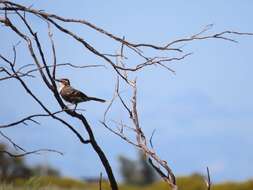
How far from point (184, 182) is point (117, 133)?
76.6 feet

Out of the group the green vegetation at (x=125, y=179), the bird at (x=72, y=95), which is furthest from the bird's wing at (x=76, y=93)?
the green vegetation at (x=125, y=179)

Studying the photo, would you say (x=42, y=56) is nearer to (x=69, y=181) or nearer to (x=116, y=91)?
(x=116, y=91)

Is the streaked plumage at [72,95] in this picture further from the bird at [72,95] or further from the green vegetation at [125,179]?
the green vegetation at [125,179]

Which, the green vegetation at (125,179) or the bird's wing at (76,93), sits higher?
the green vegetation at (125,179)

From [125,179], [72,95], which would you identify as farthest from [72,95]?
[125,179]

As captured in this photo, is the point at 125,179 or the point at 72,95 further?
the point at 125,179

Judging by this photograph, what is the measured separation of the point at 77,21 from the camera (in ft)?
12.0

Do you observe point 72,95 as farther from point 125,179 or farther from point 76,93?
point 125,179

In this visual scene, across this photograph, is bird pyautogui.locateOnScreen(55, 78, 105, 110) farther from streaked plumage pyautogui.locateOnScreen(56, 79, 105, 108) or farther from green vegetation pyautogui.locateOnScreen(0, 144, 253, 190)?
green vegetation pyautogui.locateOnScreen(0, 144, 253, 190)

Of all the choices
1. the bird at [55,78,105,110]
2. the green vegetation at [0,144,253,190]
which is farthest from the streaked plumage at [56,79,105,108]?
the green vegetation at [0,144,253,190]

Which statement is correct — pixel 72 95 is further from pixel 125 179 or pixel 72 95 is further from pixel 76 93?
pixel 125 179

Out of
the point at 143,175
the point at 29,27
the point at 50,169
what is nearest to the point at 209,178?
the point at 29,27

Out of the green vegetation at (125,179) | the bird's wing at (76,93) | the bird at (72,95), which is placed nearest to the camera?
the bird at (72,95)

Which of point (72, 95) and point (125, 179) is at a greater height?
point (125, 179)
